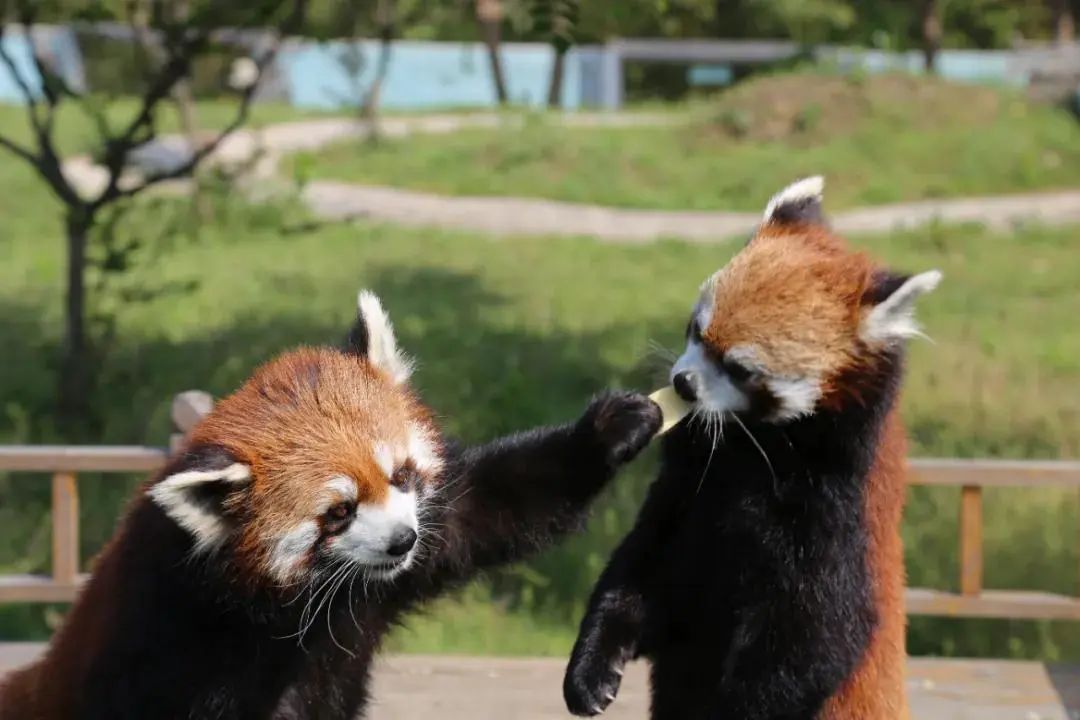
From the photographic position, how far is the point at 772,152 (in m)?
19.1

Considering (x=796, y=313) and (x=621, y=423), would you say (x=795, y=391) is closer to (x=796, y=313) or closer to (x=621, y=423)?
(x=796, y=313)

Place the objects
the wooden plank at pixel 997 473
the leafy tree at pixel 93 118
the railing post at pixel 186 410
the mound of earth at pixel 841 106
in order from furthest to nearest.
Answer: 1. the mound of earth at pixel 841 106
2. the leafy tree at pixel 93 118
3. the wooden plank at pixel 997 473
4. the railing post at pixel 186 410

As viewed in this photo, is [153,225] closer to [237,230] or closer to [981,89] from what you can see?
[237,230]

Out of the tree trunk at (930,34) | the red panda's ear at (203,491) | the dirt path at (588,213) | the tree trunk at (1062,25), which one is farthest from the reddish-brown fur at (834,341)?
the tree trunk at (1062,25)

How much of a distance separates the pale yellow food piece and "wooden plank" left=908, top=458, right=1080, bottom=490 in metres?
2.27

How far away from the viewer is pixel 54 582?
18.9 ft

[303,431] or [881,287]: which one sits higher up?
[881,287]

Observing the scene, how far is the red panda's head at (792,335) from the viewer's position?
3.35 metres

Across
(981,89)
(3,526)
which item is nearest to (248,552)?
(3,526)

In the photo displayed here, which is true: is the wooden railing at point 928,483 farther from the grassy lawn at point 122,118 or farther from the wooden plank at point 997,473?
the grassy lawn at point 122,118

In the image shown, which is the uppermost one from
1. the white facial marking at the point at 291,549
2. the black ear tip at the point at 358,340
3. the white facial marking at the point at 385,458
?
the black ear tip at the point at 358,340

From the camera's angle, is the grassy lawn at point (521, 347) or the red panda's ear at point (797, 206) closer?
the red panda's ear at point (797, 206)

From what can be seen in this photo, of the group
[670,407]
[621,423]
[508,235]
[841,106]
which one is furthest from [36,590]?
[841,106]

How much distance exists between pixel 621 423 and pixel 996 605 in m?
2.68
